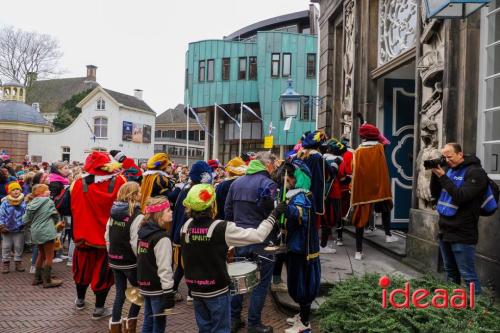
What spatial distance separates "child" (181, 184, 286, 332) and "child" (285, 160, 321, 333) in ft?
2.79

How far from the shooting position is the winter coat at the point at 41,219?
712 centimetres

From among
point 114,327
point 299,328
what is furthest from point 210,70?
point 299,328

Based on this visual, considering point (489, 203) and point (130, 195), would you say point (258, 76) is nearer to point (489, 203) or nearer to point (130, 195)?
point (130, 195)

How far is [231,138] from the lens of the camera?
131 ft

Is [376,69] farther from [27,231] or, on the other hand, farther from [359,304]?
Answer: [27,231]

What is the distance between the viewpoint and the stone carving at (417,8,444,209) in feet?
20.8

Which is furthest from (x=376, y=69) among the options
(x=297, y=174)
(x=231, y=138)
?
(x=231, y=138)

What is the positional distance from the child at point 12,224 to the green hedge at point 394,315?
594 centimetres

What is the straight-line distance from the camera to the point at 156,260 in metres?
4.20

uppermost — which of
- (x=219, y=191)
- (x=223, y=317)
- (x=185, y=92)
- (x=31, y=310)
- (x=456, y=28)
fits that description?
(x=185, y=92)

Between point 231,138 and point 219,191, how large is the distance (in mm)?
33474

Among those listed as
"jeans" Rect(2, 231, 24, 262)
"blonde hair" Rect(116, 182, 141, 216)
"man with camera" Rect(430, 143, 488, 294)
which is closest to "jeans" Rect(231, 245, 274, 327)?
"blonde hair" Rect(116, 182, 141, 216)

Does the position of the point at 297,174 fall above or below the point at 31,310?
above

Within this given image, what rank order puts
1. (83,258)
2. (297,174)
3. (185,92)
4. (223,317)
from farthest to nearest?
1. (185,92)
2. (83,258)
3. (297,174)
4. (223,317)
